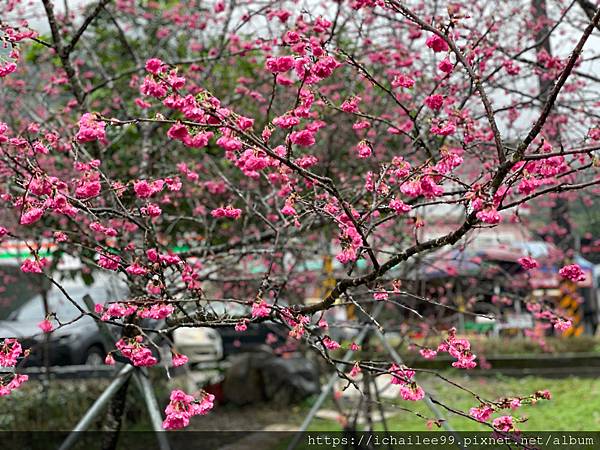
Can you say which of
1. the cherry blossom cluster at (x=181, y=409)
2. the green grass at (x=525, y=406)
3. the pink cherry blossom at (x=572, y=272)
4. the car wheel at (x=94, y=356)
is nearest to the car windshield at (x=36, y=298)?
the car wheel at (x=94, y=356)

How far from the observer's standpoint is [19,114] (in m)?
6.46

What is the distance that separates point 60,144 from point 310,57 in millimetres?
2465

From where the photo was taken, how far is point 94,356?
31.2 feet

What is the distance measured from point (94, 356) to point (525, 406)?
6.02 metres

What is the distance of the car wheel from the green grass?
12.1 ft

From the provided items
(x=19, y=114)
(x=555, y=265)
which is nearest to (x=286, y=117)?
(x=19, y=114)

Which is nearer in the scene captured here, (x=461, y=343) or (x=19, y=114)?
(x=461, y=343)

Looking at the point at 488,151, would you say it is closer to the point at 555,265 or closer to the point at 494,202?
the point at 494,202

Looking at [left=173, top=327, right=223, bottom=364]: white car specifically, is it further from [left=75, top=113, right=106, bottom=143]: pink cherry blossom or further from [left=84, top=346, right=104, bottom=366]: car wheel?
[left=75, top=113, right=106, bottom=143]: pink cherry blossom

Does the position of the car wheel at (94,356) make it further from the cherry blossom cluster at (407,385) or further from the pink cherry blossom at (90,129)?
the pink cherry blossom at (90,129)

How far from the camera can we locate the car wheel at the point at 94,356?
30.9 feet

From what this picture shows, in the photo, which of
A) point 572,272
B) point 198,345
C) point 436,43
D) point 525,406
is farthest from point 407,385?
point 198,345

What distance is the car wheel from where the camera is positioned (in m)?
9.42

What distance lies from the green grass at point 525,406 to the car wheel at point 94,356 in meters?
3.68
